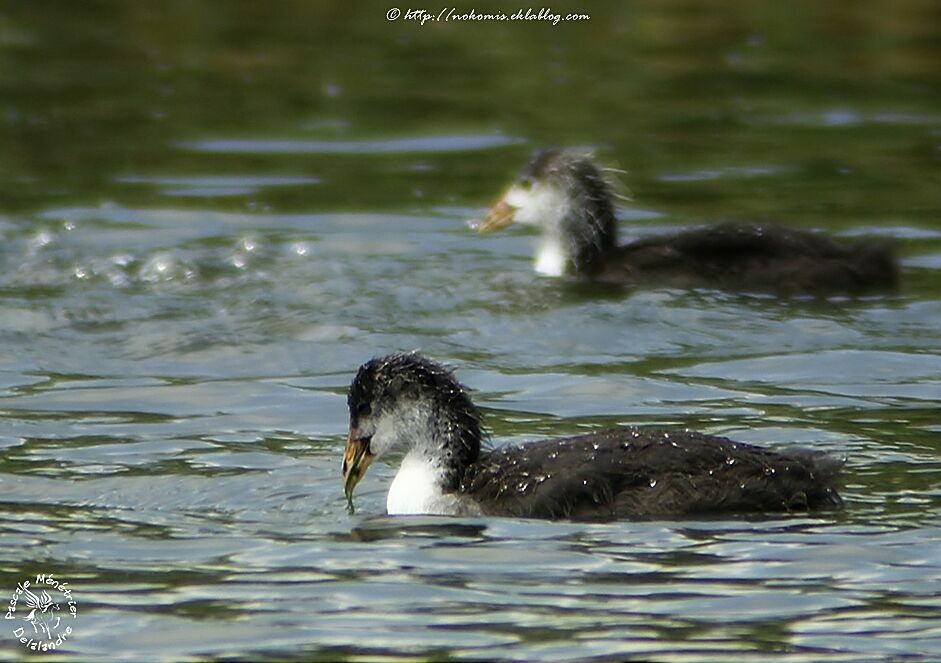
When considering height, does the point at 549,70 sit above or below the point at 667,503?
above

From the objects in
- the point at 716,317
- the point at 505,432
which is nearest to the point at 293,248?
the point at 716,317

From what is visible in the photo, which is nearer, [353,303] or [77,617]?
[77,617]

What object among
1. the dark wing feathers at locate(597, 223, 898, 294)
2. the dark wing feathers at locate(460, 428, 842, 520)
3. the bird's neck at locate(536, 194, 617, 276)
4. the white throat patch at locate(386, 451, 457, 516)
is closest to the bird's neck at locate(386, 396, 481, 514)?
the white throat patch at locate(386, 451, 457, 516)

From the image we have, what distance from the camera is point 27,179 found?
2025 cm

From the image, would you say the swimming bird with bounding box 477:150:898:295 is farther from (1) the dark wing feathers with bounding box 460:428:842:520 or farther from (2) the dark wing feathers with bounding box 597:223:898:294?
(1) the dark wing feathers with bounding box 460:428:842:520

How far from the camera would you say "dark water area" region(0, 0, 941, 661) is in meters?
9.31

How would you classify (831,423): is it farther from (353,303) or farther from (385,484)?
(353,303)

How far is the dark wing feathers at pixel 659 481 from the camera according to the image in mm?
10398

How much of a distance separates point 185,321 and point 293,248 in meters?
2.32
